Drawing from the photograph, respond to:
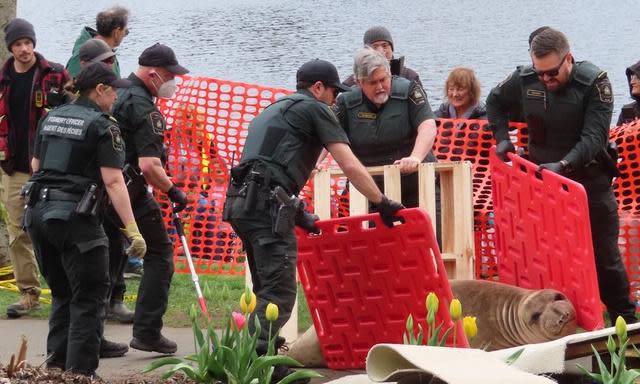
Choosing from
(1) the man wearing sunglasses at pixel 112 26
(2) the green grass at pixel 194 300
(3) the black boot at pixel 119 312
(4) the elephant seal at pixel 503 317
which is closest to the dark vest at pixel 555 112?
(4) the elephant seal at pixel 503 317

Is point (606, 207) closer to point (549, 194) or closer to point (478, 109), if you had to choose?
point (549, 194)

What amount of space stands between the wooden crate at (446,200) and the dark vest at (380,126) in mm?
192

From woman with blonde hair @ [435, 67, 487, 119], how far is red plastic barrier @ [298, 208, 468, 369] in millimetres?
2581

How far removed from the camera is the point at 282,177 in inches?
267

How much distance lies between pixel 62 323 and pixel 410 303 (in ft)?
5.61

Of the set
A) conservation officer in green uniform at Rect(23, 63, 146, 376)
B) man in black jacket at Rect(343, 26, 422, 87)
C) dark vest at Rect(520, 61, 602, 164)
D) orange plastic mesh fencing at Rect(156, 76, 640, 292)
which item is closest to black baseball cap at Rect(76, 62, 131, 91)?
conservation officer in green uniform at Rect(23, 63, 146, 376)

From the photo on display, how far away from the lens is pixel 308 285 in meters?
7.41

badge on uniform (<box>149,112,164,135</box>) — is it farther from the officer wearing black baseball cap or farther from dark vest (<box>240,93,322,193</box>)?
dark vest (<box>240,93,322,193</box>)

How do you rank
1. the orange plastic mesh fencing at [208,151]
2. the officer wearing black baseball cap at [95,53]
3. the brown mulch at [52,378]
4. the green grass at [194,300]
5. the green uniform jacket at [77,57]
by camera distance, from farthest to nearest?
1. the orange plastic mesh fencing at [208,151]
2. the green uniform jacket at [77,57]
3. the green grass at [194,300]
4. the officer wearing black baseball cap at [95,53]
5. the brown mulch at [52,378]

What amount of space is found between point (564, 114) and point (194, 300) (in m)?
3.03

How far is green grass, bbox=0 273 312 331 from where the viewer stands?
29.0 feet

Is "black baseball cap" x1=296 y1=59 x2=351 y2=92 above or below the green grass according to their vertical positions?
above

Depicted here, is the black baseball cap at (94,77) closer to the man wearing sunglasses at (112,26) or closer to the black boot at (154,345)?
the black boot at (154,345)

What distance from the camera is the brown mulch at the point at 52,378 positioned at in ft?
19.2
